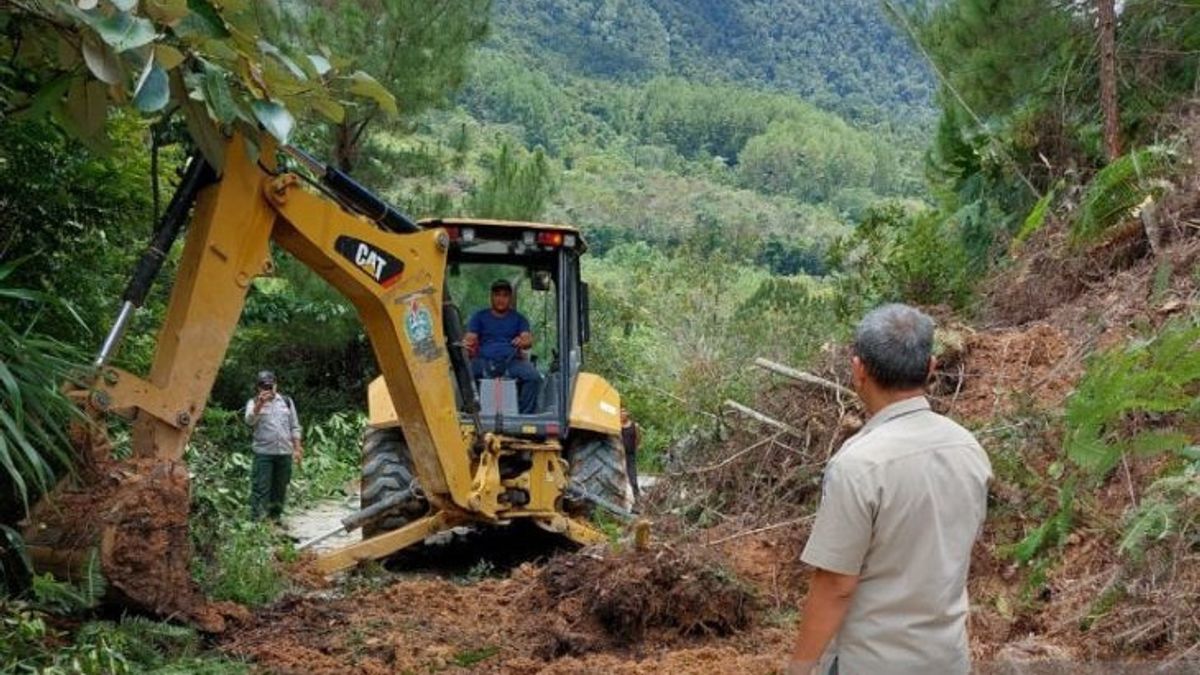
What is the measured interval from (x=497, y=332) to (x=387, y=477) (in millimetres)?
1250

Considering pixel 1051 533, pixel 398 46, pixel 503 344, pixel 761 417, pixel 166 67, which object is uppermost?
pixel 398 46

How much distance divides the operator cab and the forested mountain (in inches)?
3797

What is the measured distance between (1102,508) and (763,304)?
60.5ft

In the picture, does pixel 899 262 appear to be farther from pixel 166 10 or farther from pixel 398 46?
pixel 166 10

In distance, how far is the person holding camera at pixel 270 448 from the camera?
12.1 metres

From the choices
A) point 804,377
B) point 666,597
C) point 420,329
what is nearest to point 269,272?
point 420,329

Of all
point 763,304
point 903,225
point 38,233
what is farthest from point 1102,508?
point 763,304

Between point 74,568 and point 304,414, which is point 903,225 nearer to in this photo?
point 304,414

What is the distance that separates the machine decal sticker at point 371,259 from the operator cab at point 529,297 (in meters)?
1.35

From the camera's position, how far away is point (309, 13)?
1772 cm

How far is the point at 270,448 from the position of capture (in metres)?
12.1

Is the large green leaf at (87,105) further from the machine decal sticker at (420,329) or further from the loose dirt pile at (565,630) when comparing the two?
the machine decal sticker at (420,329)

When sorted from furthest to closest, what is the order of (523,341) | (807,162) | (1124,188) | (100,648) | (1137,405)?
(807,162) → (1124,188) → (523,341) → (1137,405) → (100,648)

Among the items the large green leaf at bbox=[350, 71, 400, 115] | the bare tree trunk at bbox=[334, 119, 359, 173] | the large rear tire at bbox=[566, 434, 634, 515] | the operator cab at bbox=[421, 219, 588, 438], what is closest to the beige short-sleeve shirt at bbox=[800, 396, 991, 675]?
the large green leaf at bbox=[350, 71, 400, 115]
